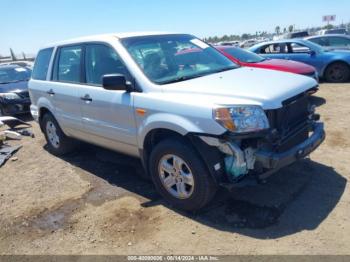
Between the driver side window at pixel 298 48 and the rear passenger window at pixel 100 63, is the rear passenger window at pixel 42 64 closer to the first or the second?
the rear passenger window at pixel 100 63

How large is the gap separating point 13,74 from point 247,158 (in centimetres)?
968

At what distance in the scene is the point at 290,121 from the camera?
3.58 meters

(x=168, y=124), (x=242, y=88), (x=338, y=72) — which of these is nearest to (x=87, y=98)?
(x=168, y=124)

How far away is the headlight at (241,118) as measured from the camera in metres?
3.10

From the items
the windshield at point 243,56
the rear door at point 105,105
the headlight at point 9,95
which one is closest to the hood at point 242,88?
the rear door at point 105,105

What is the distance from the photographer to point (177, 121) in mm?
3389

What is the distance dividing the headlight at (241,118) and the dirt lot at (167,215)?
0.99m

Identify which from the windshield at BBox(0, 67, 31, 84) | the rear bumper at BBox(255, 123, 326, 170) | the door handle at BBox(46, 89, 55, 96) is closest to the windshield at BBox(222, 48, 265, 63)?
the door handle at BBox(46, 89, 55, 96)

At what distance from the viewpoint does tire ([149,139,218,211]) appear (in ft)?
11.1

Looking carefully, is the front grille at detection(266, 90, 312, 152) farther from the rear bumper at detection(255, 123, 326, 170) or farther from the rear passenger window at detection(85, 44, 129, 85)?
the rear passenger window at detection(85, 44, 129, 85)

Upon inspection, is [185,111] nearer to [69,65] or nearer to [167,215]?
[167,215]

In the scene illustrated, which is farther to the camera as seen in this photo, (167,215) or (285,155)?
(167,215)

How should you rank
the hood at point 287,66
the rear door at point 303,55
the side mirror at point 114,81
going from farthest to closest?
the rear door at point 303,55
the hood at point 287,66
the side mirror at point 114,81

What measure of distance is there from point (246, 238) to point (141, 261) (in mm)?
988
